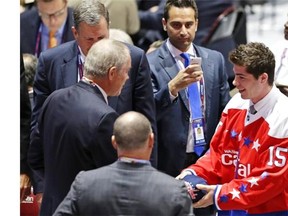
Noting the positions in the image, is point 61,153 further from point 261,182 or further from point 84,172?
point 261,182

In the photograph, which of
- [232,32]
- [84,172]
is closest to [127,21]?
[232,32]

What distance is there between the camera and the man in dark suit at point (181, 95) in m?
6.54

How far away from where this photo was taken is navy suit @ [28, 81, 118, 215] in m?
5.26

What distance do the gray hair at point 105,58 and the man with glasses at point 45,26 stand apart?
3019 millimetres

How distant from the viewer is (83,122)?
5285 millimetres

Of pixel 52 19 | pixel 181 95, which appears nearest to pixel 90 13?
pixel 181 95

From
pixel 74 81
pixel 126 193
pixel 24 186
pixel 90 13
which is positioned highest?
pixel 90 13

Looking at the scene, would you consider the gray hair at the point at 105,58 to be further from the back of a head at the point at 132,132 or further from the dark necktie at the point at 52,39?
the dark necktie at the point at 52,39

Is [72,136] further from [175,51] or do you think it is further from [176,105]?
[175,51]

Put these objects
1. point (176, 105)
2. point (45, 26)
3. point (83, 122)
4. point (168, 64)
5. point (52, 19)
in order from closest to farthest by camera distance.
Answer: point (83, 122), point (176, 105), point (168, 64), point (52, 19), point (45, 26)

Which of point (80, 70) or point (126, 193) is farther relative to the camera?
point (80, 70)

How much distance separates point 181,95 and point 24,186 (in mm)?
1161

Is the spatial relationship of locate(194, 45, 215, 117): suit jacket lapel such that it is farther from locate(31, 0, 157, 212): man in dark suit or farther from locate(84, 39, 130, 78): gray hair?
locate(84, 39, 130, 78): gray hair

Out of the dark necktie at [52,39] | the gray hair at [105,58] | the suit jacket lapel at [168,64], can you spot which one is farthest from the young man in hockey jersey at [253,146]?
the dark necktie at [52,39]
